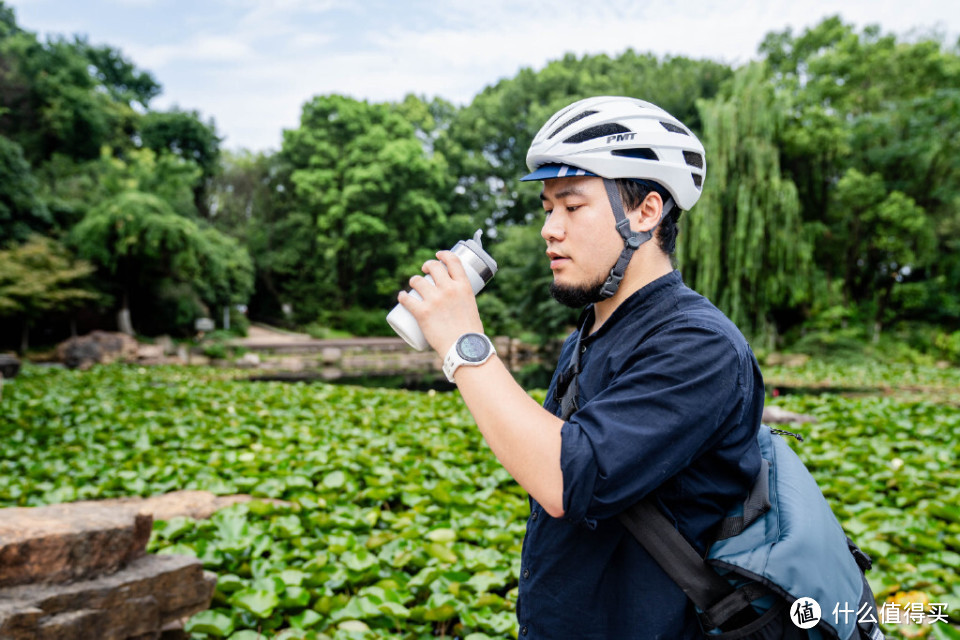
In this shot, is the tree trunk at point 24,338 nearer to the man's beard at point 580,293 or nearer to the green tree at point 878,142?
the man's beard at point 580,293

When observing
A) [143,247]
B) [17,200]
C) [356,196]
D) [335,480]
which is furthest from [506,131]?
[335,480]

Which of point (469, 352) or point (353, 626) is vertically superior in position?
point (469, 352)

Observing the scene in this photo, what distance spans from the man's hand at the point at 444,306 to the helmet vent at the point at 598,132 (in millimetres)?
317

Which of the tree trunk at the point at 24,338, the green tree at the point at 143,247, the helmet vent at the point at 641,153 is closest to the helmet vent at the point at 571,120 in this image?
the helmet vent at the point at 641,153

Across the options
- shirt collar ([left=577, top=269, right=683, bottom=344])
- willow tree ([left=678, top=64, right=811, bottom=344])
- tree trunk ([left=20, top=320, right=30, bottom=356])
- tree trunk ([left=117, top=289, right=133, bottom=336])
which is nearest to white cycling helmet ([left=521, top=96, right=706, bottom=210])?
shirt collar ([left=577, top=269, right=683, bottom=344])

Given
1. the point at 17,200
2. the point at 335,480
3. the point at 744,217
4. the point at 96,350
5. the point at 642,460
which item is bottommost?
the point at 96,350

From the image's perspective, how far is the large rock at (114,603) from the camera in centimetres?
179

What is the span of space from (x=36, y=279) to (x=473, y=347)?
15.3 m

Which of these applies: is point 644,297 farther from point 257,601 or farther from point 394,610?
point 257,601

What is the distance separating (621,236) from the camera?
41.9 inches

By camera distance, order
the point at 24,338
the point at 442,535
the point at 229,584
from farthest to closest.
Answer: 1. the point at 24,338
2. the point at 442,535
3. the point at 229,584

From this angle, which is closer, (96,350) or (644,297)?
(644,297)

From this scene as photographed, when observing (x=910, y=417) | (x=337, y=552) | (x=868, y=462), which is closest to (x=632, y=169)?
(x=337, y=552)

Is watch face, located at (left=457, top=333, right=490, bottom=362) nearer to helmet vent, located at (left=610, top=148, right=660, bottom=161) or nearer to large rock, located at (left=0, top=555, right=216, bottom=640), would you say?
helmet vent, located at (left=610, top=148, right=660, bottom=161)
